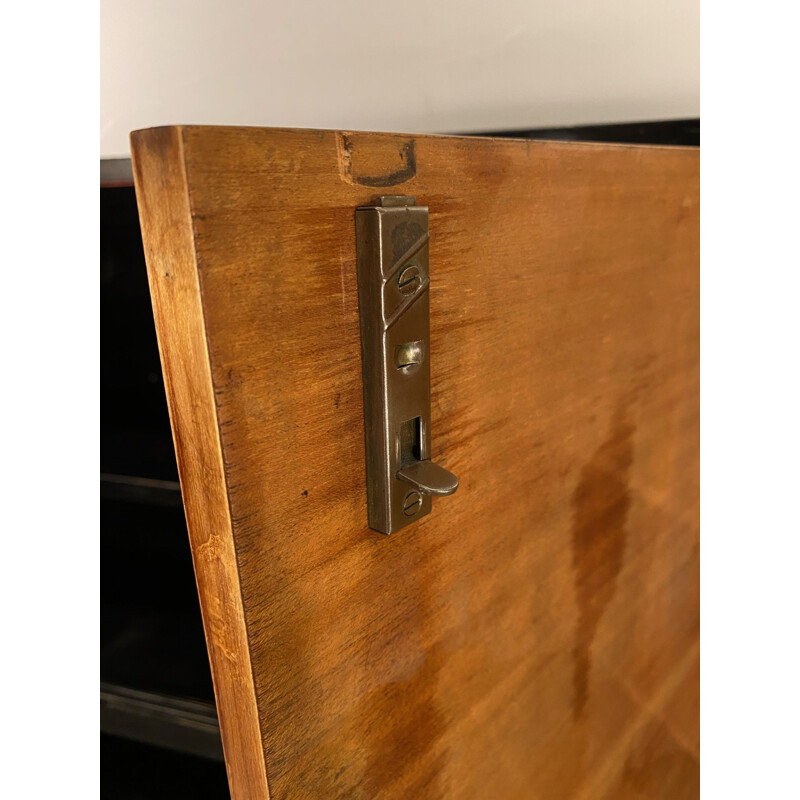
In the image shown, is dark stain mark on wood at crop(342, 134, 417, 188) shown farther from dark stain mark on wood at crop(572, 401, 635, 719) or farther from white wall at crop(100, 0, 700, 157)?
white wall at crop(100, 0, 700, 157)

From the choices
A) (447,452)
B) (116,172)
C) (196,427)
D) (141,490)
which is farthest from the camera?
(116,172)

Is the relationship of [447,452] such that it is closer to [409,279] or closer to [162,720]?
[409,279]

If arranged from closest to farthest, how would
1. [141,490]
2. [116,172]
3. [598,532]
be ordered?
[598,532], [141,490], [116,172]

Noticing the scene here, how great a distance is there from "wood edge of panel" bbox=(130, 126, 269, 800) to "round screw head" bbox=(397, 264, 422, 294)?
93 millimetres

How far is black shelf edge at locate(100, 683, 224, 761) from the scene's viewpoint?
2.03ft

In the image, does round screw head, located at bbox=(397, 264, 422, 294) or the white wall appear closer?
round screw head, located at bbox=(397, 264, 422, 294)

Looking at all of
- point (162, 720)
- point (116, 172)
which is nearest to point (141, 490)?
point (162, 720)

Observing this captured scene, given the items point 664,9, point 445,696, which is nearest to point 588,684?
point 445,696

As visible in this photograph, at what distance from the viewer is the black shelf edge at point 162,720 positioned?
2.03 feet

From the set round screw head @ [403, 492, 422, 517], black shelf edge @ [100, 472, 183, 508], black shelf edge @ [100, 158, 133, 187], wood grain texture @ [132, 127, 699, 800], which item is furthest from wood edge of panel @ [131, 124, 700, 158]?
black shelf edge @ [100, 158, 133, 187]

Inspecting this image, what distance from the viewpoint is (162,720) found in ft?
2.08

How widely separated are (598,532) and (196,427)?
36cm
